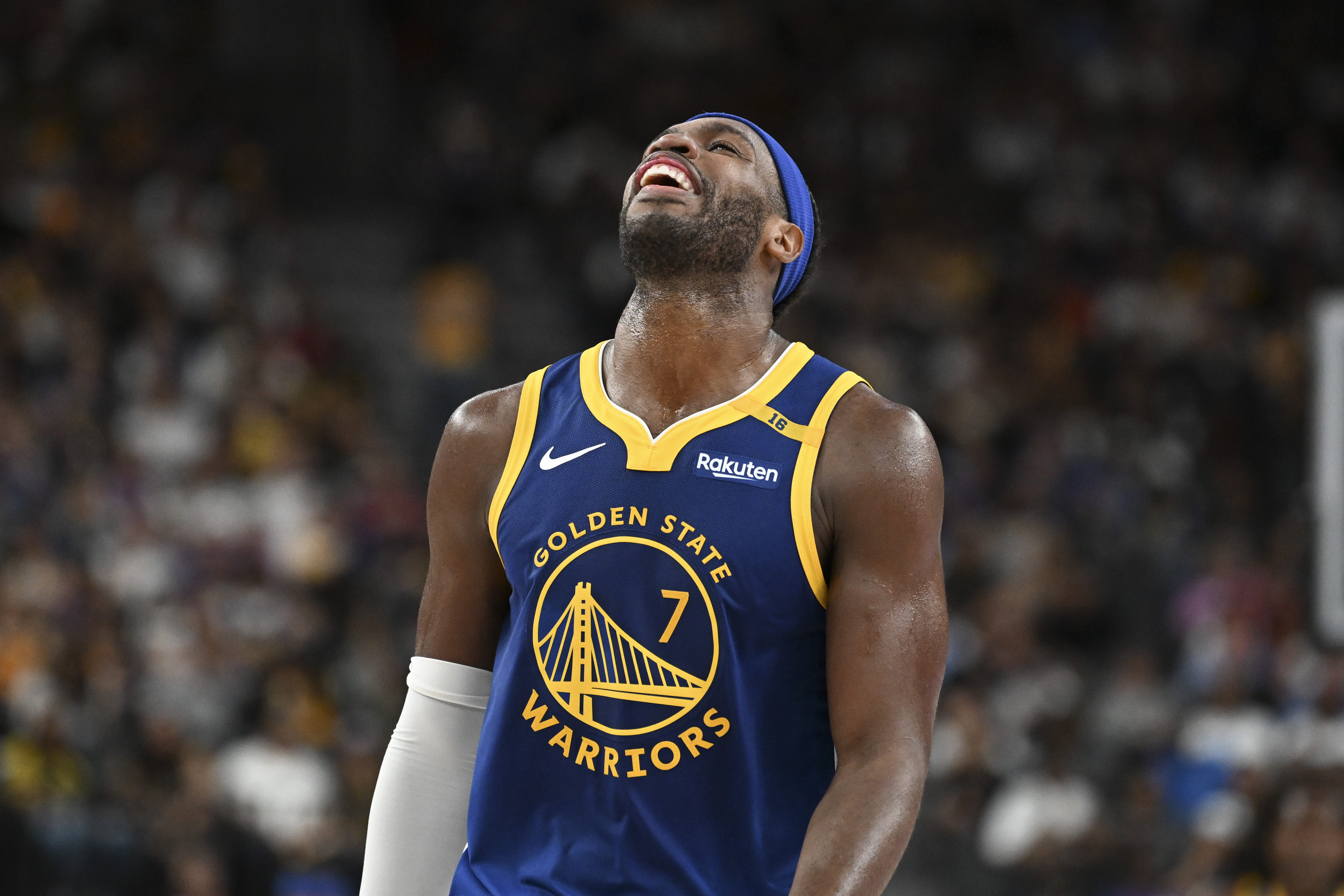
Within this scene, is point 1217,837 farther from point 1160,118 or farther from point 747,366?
point 1160,118

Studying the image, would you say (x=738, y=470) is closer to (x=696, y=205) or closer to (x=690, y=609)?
(x=690, y=609)

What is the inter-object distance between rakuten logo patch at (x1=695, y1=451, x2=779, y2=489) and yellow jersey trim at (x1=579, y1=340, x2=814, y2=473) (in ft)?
0.19

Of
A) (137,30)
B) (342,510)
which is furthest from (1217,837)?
(137,30)

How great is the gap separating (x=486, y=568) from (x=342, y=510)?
8722 mm

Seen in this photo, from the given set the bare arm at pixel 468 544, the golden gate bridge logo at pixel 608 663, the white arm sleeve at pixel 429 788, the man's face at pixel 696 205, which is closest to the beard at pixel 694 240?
the man's face at pixel 696 205

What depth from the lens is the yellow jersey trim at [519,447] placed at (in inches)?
121

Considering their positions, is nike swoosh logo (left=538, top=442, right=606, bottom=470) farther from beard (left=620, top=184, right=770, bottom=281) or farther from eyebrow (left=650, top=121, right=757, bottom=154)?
eyebrow (left=650, top=121, right=757, bottom=154)

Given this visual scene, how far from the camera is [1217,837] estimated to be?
7.80 m

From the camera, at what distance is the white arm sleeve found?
319 cm

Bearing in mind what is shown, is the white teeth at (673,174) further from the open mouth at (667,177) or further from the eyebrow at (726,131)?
the eyebrow at (726,131)

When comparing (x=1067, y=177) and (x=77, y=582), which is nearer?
(x=77, y=582)

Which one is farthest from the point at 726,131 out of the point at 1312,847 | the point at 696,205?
the point at 1312,847

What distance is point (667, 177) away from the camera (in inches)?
123

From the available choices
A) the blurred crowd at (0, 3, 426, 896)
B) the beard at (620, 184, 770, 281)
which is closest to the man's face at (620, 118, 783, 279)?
the beard at (620, 184, 770, 281)
